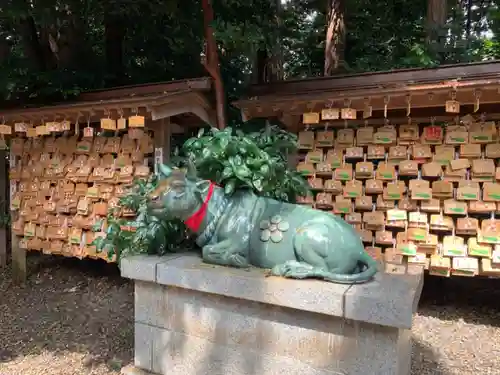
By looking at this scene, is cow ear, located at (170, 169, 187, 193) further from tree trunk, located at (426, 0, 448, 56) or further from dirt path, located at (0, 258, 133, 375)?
tree trunk, located at (426, 0, 448, 56)

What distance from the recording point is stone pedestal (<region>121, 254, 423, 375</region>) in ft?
9.36

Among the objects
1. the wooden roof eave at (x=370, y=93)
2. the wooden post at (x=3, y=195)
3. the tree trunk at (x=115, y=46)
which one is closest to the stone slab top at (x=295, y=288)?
the wooden roof eave at (x=370, y=93)

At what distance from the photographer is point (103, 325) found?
5.59 m

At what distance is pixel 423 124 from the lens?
5352mm

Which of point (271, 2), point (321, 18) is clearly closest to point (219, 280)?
point (271, 2)

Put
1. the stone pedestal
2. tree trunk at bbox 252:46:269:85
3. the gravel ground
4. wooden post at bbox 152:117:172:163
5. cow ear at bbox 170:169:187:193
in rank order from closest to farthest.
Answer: the stone pedestal, cow ear at bbox 170:169:187:193, the gravel ground, wooden post at bbox 152:117:172:163, tree trunk at bbox 252:46:269:85

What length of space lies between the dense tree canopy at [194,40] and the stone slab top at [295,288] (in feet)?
10.6

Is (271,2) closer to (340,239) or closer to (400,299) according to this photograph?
(340,239)

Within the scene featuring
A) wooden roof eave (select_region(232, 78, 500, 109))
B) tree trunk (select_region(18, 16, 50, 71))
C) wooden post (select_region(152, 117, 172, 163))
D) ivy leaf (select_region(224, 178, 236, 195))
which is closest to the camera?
ivy leaf (select_region(224, 178, 236, 195))

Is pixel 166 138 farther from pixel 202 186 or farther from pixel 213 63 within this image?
pixel 202 186

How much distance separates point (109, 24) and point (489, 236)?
26.5 ft

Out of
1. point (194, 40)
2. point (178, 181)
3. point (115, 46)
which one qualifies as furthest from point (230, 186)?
point (115, 46)

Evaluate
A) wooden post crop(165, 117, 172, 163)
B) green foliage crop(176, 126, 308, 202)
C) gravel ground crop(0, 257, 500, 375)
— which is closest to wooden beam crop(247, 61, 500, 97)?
wooden post crop(165, 117, 172, 163)

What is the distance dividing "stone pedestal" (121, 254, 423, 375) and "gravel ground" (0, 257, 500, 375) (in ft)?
3.89
